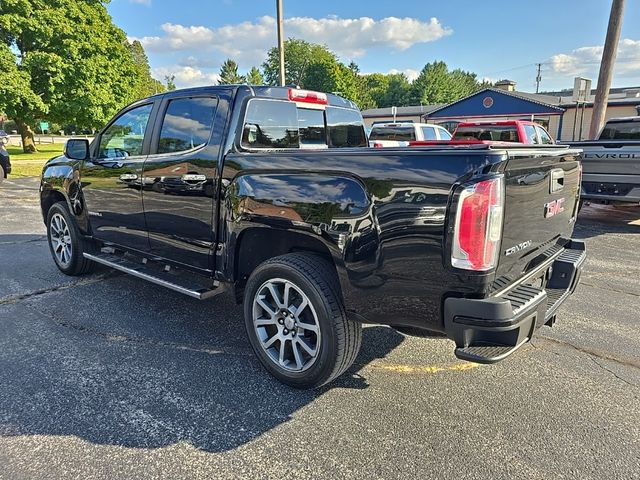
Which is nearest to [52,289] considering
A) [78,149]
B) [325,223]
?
[78,149]

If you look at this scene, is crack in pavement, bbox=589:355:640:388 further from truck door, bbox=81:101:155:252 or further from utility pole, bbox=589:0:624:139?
utility pole, bbox=589:0:624:139

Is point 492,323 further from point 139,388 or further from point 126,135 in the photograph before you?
point 126,135

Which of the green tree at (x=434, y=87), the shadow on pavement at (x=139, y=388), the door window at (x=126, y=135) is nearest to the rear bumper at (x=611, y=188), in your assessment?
the shadow on pavement at (x=139, y=388)

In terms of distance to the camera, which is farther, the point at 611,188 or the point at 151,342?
the point at 611,188

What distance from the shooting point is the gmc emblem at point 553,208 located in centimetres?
281

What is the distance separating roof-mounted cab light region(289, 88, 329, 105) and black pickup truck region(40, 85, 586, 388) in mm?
17

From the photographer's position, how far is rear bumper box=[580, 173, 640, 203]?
7355 millimetres

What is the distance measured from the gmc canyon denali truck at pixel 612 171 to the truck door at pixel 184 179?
659 centimetres

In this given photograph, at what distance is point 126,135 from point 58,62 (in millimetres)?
20913

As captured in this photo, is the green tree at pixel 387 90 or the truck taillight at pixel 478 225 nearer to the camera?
the truck taillight at pixel 478 225

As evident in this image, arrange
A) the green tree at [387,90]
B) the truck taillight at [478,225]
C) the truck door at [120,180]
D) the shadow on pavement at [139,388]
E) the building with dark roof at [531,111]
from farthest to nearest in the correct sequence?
the green tree at [387,90] < the building with dark roof at [531,111] < the truck door at [120,180] < the shadow on pavement at [139,388] < the truck taillight at [478,225]

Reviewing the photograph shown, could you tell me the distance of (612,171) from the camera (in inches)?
298

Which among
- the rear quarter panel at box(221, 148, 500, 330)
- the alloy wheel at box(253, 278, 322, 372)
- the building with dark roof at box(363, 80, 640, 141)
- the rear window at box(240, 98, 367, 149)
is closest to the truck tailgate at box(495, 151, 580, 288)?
the rear quarter panel at box(221, 148, 500, 330)

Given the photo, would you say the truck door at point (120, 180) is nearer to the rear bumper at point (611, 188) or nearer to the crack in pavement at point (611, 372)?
the crack in pavement at point (611, 372)
